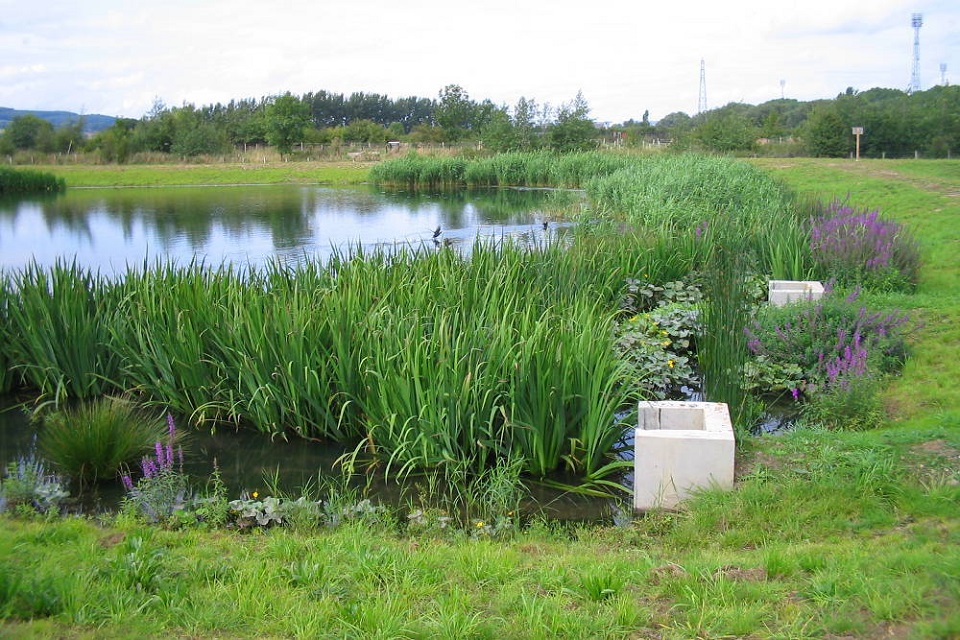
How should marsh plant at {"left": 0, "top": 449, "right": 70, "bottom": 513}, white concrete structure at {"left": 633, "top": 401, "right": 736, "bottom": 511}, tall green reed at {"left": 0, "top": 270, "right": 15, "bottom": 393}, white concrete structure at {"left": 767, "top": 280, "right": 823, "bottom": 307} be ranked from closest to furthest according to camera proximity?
white concrete structure at {"left": 633, "top": 401, "right": 736, "bottom": 511} < marsh plant at {"left": 0, "top": 449, "right": 70, "bottom": 513} < tall green reed at {"left": 0, "top": 270, "right": 15, "bottom": 393} < white concrete structure at {"left": 767, "top": 280, "right": 823, "bottom": 307}

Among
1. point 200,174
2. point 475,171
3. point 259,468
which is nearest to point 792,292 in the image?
point 259,468

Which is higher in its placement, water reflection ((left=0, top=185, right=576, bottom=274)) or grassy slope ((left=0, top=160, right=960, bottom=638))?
water reflection ((left=0, top=185, right=576, bottom=274))

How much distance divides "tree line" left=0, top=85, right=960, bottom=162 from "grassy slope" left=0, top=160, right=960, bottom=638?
33341mm

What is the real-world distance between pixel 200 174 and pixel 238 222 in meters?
21.6

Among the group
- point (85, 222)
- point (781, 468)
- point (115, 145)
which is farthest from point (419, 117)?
point (781, 468)

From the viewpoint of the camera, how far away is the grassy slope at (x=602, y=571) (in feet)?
9.98

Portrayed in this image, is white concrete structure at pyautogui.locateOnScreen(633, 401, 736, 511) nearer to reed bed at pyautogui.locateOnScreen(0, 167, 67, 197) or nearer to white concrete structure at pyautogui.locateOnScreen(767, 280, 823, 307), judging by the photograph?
white concrete structure at pyautogui.locateOnScreen(767, 280, 823, 307)

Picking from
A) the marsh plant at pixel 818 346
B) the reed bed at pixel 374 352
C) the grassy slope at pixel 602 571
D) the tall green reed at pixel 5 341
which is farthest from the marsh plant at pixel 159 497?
the marsh plant at pixel 818 346

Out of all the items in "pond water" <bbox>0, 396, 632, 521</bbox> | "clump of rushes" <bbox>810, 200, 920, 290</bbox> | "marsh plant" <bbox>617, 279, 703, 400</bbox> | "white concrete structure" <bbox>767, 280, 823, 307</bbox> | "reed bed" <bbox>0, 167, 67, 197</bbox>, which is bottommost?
"pond water" <bbox>0, 396, 632, 521</bbox>

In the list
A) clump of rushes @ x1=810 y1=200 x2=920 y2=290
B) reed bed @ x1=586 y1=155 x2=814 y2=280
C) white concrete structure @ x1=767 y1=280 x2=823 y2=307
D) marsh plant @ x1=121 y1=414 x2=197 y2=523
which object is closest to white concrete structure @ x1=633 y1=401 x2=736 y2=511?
marsh plant @ x1=121 y1=414 x2=197 y2=523

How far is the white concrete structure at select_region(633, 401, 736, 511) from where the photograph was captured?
4.82m

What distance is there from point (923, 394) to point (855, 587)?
12.1 feet

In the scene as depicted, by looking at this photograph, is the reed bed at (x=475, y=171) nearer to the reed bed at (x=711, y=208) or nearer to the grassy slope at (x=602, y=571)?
the reed bed at (x=711, y=208)

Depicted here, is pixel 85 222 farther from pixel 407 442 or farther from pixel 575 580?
pixel 575 580
